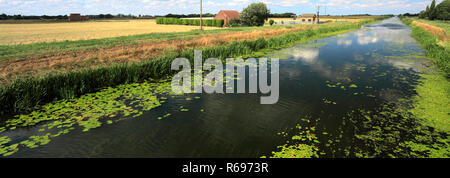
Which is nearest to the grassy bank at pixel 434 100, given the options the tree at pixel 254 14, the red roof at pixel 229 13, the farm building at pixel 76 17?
the tree at pixel 254 14

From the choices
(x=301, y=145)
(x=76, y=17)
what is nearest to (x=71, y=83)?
(x=301, y=145)

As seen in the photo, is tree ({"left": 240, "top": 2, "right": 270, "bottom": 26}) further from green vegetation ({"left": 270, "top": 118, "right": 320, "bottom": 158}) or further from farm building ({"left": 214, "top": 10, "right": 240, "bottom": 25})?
green vegetation ({"left": 270, "top": 118, "right": 320, "bottom": 158})

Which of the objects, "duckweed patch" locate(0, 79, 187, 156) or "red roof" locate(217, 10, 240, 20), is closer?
"duckweed patch" locate(0, 79, 187, 156)

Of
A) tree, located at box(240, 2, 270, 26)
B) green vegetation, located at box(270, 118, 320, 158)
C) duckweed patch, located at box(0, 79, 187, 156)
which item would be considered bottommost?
green vegetation, located at box(270, 118, 320, 158)

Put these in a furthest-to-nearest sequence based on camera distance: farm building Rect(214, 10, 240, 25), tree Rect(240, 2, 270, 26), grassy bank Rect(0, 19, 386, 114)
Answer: farm building Rect(214, 10, 240, 25) < tree Rect(240, 2, 270, 26) < grassy bank Rect(0, 19, 386, 114)

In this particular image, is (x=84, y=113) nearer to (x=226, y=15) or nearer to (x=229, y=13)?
(x=226, y=15)

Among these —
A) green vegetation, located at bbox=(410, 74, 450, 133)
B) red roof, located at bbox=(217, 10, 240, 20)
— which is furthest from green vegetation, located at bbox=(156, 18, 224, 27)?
green vegetation, located at bbox=(410, 74, 450, 133)

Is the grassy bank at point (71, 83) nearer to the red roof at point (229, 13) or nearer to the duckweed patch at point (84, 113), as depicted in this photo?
the duckweed patch at point (84, 113)

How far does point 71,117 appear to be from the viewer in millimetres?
6062

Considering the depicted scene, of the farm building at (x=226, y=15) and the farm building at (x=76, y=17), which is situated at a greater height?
the farm building at (x=76, y=17)

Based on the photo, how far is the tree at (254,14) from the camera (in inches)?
1997

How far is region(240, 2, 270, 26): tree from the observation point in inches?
1997

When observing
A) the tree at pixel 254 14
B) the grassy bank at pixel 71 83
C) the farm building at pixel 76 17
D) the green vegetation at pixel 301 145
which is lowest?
the green vegetation at pixel 301 145
